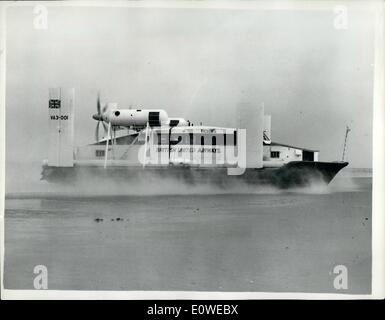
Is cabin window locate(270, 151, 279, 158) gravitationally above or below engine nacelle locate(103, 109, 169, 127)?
below

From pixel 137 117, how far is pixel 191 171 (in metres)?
0.75

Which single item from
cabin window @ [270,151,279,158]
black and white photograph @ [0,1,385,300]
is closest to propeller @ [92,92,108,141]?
black and white photograph @ [0,1,385,300]

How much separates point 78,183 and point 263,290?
2.01 meters

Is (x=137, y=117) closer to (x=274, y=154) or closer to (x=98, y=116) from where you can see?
(x=98, y=116)

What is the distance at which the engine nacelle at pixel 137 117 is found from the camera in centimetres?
480

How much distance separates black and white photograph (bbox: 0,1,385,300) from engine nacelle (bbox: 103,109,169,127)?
0.04 meters

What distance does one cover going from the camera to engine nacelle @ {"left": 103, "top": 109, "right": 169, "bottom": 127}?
15.7ft

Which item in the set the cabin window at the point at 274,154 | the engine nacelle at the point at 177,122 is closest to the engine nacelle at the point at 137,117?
the engine nacelle at the point at 177,122

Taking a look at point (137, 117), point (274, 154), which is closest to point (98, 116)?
point (137, 117)

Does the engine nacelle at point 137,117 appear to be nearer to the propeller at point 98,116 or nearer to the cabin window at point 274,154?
the propeller at point 98,116

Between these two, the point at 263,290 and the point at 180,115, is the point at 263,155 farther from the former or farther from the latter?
the point at 263,290

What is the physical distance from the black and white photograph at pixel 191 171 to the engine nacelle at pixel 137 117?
45mm

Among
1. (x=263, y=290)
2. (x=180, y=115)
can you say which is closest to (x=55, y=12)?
(x=180, y=115)

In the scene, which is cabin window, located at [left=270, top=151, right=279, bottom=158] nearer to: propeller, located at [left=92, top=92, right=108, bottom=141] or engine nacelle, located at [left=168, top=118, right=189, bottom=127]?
engine nacelle, located at [left=168, top=118, right=189, bottom=127]
